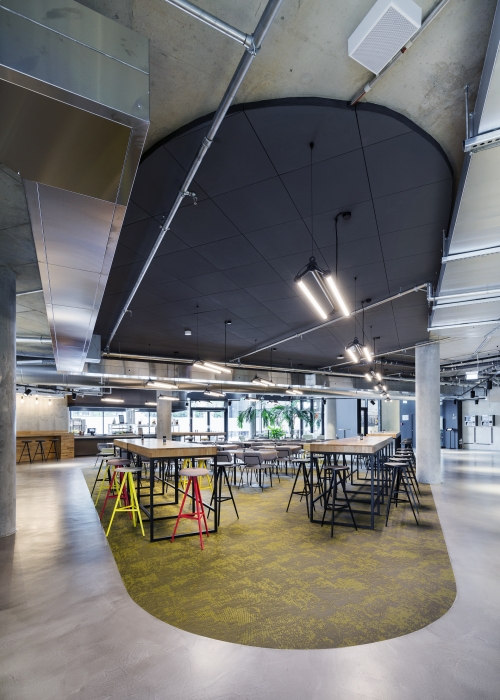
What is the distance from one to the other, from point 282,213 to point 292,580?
330 cm

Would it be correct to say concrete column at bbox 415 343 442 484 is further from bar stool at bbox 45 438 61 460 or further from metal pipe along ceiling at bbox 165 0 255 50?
bar stool at bbox 45 438 61 460

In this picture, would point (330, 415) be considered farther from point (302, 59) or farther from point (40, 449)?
point (302, 59)

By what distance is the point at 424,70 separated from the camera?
236 cm

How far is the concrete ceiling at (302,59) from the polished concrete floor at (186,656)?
10.9ft

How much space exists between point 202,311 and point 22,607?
496 cm

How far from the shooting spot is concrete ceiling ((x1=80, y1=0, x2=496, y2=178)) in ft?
6.60

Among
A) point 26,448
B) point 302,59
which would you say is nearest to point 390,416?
point 26,448

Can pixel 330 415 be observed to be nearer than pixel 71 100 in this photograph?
No

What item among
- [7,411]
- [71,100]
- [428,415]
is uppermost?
[71,100]

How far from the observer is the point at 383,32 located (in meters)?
2.00

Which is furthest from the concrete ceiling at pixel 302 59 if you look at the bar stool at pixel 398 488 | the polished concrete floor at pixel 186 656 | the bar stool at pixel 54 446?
the bar stool at pixel 54 446

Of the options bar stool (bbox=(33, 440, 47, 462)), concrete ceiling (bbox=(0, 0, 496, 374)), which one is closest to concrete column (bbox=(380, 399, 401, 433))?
bar stool (bbox=(33, 440, 47, 462))

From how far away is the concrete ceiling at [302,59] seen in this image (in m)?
2.01

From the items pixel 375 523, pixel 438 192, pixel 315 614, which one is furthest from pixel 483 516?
pixel 438 192
